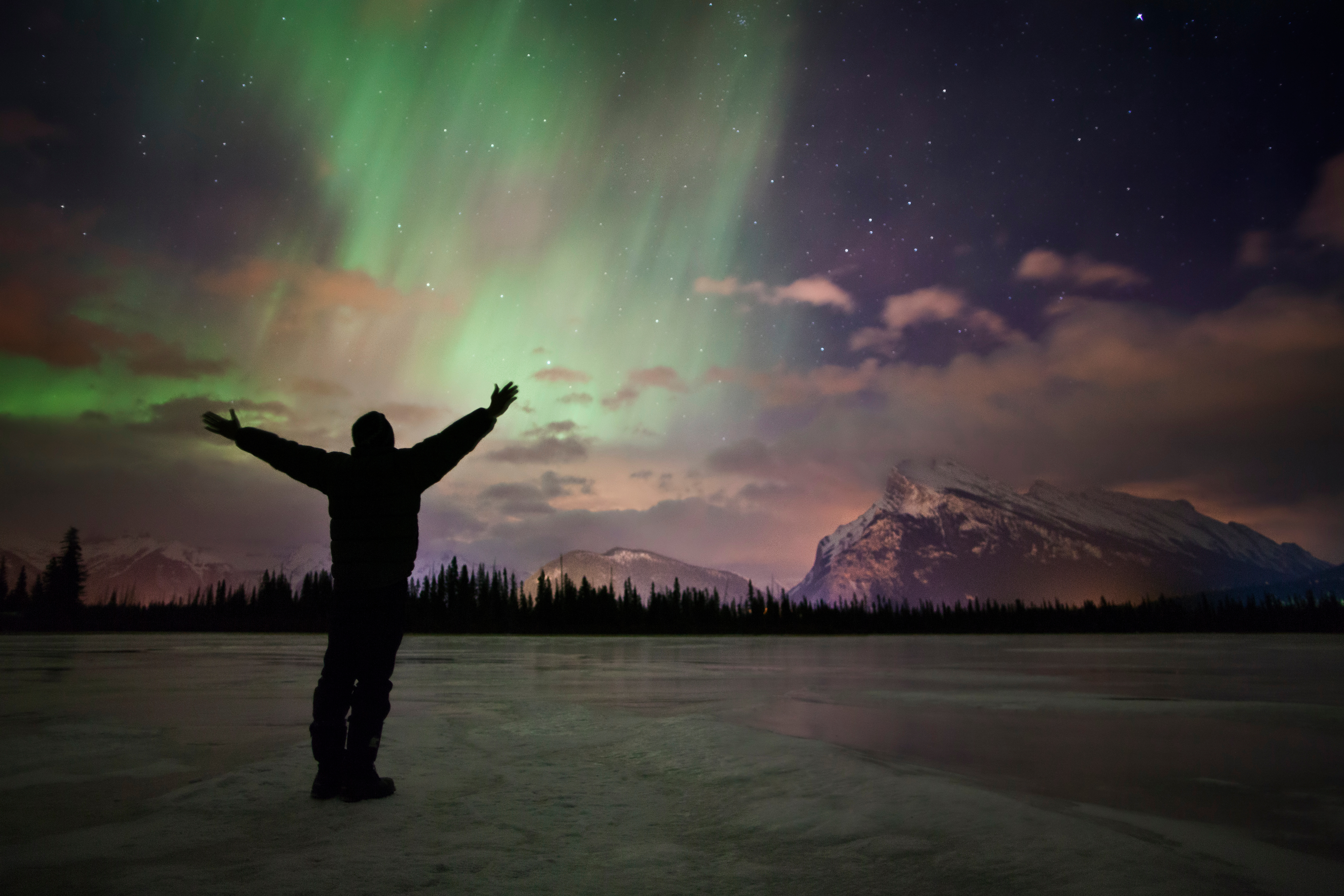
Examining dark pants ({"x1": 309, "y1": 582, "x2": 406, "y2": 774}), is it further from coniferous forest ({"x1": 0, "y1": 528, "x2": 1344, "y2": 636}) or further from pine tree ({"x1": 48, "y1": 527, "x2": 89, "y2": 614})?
pine tree ({"x1": 48, "y1": 527, "x2": 89, "y2": 614})

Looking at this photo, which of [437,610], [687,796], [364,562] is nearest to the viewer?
[687,796]

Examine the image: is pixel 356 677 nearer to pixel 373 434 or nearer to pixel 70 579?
pixel 373 434

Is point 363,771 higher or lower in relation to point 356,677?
lower

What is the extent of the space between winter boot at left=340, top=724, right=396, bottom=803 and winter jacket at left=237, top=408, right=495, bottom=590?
1.06 metres

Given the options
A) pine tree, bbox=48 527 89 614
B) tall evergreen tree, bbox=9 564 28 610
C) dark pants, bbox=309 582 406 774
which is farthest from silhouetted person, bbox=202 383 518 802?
tall evergreen tree, bbox=9 564 28 610

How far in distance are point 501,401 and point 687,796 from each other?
3401 mm

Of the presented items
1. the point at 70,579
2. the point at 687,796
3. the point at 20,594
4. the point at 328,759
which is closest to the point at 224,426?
the point at 328,759

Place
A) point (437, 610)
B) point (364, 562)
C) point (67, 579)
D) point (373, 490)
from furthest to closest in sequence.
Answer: point (437, 610) < point (67, 579) < point (373, 490) < point (364, 562)

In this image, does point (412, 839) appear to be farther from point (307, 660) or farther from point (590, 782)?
point (307, 660)

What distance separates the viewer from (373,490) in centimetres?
548

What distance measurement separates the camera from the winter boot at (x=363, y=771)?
5012 mm

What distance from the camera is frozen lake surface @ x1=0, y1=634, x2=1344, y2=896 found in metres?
3.54

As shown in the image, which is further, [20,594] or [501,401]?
[20,594]

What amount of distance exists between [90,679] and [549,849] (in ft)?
57.3
